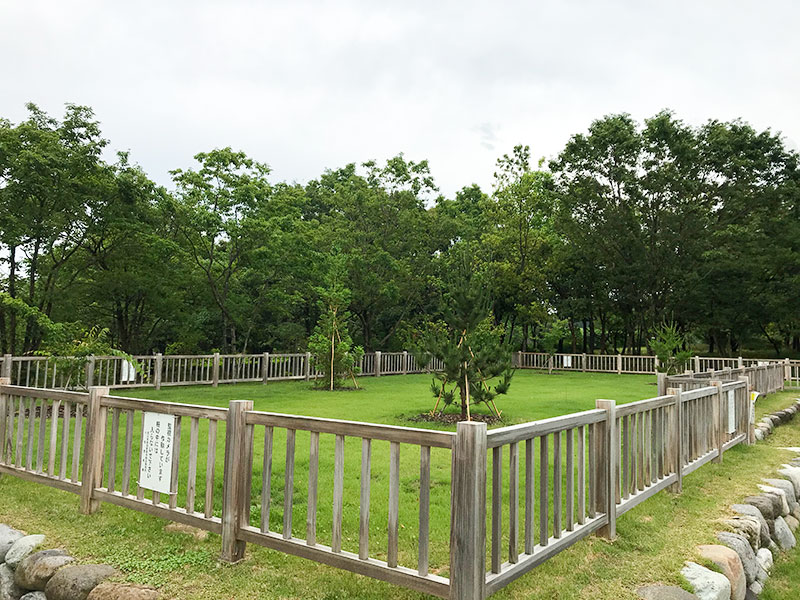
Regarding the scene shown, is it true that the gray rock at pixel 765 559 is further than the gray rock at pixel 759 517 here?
No

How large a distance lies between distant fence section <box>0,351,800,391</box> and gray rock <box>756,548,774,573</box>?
3759mm

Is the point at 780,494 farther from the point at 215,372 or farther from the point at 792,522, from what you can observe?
the point at 215,372

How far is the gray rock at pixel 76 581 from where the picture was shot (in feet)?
9.34

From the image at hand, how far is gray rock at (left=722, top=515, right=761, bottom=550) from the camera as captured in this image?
4031 millimetres

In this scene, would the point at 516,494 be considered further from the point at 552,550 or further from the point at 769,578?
the point at 769,578

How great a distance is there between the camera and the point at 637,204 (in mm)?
24141

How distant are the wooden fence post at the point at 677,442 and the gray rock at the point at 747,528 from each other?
61 centimetres

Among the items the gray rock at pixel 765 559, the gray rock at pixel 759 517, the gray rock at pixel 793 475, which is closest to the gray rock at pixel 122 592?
the gray rock at pixel 765 559

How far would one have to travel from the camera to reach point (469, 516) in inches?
90.5

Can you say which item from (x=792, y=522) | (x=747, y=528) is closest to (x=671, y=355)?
(x=792, y=522)

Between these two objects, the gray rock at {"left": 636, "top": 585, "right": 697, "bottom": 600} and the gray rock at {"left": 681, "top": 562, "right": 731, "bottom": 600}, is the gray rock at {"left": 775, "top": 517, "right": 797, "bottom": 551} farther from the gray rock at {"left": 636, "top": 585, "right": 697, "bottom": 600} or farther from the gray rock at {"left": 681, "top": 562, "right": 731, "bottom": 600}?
the gray rock at {"left": 636, "top": 585, "right": 697, "bottom": 600}

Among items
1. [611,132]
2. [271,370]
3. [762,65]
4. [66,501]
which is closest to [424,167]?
[611,132]

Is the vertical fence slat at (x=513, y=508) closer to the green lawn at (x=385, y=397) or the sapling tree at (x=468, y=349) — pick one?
the green lawn at (x=385, y=397)

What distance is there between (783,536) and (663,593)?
283 cm
